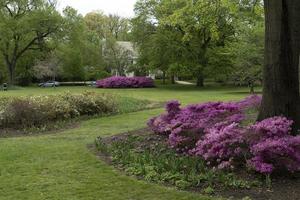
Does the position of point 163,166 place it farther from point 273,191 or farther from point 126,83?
point 126,83

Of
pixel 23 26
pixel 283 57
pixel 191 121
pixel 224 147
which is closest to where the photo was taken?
pixel 224 147

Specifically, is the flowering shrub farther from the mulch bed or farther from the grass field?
the mulch bed

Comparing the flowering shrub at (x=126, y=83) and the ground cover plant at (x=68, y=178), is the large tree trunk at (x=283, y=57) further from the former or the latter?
the flowering shrub at (x=126, y=83)

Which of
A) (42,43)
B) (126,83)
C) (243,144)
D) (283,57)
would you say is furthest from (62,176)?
(42,43)

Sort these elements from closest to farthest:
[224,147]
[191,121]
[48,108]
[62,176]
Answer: [224,147] → [62,176] → [191,121] → [48,108]

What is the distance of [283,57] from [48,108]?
9.09 m

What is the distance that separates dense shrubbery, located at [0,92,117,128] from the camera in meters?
14.2

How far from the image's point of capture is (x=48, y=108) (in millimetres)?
15289

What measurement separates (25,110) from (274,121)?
350 inches

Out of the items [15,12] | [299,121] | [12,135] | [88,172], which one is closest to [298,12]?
[299,121]

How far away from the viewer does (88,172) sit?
307 inches

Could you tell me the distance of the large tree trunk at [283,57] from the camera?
26.4ft

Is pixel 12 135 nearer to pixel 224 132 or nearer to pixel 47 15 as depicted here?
pixel 224 132

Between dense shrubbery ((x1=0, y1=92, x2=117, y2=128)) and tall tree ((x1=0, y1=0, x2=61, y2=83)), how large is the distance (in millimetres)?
38407
